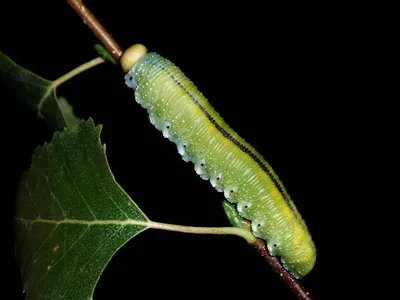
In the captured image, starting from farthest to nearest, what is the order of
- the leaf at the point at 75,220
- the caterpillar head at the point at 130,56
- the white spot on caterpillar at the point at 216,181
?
the white spot on caterpillar at the point at 216,181, the caterpillar head at the point at 130,56, the leaf at the point at 75,220

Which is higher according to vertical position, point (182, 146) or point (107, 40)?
point (107, 40)

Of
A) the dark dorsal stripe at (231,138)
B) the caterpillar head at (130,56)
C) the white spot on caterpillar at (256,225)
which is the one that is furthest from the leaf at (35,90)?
the white spot on caterpillar at (256,225)

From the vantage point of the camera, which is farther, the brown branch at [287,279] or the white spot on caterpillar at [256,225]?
the white spot on caterpillar at [256,225]

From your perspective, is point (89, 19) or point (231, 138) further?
point (231, 138)

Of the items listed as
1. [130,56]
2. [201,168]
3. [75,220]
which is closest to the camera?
[75,220]

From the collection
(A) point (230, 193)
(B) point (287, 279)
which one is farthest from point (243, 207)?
(B) point (287, 279)

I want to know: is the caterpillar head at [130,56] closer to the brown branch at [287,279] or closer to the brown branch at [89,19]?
the brown branch at [89,19]

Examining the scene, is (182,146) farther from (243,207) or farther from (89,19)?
(89,19)
